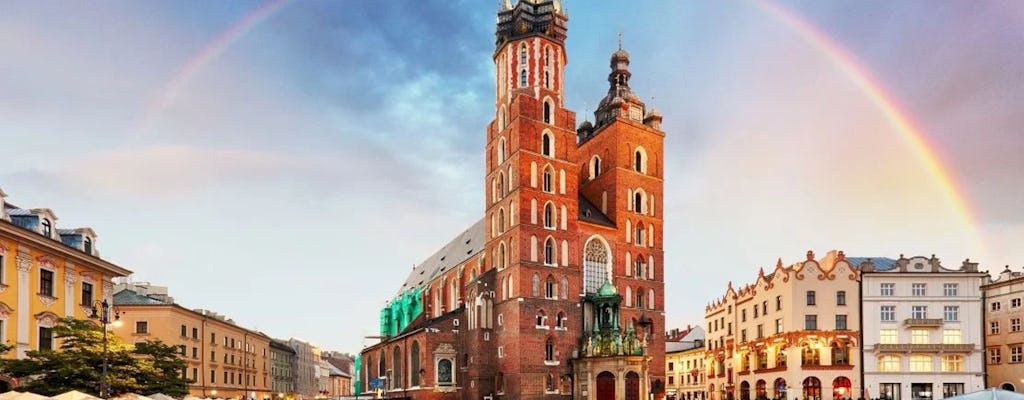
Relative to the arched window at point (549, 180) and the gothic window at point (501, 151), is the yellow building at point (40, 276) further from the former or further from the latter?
the arched window at point (549, 180)

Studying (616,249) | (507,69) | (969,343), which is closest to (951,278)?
(969,343)

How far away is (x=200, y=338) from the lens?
3157 inches

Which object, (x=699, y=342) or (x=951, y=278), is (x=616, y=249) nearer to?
(x=951, y=278)

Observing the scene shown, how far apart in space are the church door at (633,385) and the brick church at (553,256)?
12 cm

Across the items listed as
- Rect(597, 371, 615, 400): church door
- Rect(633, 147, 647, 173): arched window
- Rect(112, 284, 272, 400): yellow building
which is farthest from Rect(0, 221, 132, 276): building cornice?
Result: Rect(633, 147, 647, 173): arched window

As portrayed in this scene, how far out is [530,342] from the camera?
68312 mm

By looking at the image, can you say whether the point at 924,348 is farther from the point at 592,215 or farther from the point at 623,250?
the point at 592,215

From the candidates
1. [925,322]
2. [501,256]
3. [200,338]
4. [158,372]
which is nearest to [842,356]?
[925,322]

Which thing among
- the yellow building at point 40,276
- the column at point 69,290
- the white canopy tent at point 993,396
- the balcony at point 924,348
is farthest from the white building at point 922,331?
the column at point 69,290

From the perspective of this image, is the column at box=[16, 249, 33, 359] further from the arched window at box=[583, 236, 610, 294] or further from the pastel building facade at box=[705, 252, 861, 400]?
the pastel building facade at box=[705, 252, 861, 400]

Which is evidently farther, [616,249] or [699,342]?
[699,342]

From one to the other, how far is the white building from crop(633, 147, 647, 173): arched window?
22582mm

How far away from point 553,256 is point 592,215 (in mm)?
7370

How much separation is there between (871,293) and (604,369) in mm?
26971
